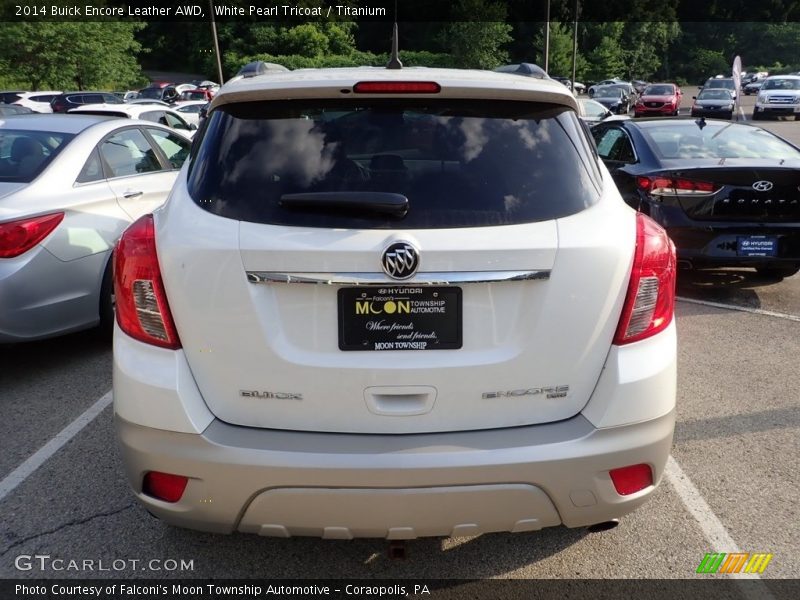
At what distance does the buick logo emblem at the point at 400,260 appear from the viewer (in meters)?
2.05

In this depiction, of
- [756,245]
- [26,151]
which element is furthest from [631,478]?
[26,151]

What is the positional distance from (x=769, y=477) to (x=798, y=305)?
3.50 m

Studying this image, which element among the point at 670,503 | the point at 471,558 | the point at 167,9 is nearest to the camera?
the point at 471,558

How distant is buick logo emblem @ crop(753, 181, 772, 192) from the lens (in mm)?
5832

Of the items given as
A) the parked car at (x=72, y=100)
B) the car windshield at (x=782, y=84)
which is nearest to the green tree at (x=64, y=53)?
the parked car at (x=72, y=100)

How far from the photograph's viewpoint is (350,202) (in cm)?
212

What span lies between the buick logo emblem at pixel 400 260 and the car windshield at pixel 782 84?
36355 mm

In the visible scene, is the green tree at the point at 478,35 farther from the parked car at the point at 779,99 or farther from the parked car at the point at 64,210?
the parked car at the point at 64,210

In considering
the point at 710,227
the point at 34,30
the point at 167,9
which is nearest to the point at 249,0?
the point at 167,9

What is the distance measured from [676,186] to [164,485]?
5203 millimetres

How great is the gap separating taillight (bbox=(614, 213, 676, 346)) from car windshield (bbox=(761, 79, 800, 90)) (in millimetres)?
35687

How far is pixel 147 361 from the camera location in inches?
87.6

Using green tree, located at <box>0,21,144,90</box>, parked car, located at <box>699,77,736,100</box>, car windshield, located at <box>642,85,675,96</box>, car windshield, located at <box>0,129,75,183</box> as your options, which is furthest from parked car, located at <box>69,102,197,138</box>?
green tree, located at <box>0,21,144,90</box>

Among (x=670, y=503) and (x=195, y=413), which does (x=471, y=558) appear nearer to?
(x=670, y=503)
